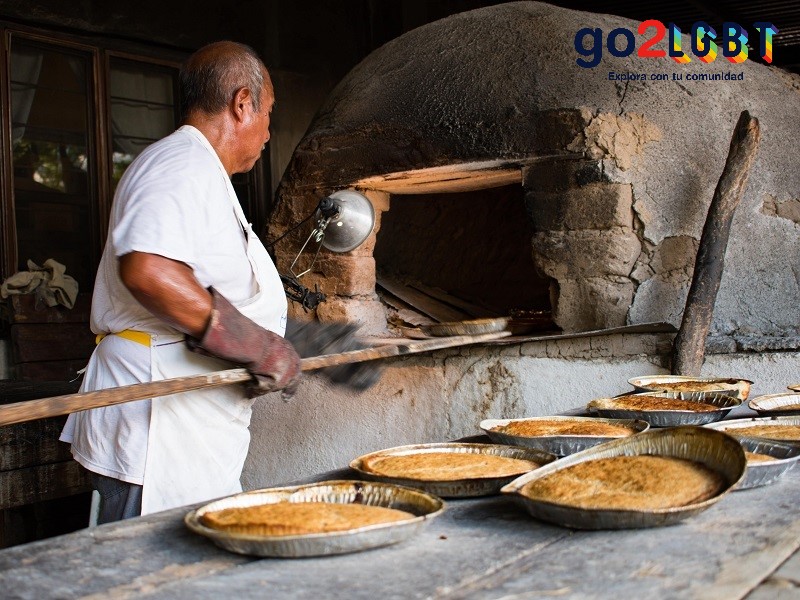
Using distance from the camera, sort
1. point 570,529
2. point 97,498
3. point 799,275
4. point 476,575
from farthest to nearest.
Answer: point 799,275
point 97,498
point 570,529
point 476,575

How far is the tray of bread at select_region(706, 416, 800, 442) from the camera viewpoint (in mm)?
1805

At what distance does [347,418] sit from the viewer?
4156 mm

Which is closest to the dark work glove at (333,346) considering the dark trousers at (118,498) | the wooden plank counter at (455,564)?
the dark trousers at (118,498)

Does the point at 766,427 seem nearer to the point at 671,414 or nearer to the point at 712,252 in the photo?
the point at 671,414

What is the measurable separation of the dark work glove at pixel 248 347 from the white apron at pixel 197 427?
0.09 m

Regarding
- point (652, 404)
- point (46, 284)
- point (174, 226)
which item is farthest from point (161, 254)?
point (46, 284)

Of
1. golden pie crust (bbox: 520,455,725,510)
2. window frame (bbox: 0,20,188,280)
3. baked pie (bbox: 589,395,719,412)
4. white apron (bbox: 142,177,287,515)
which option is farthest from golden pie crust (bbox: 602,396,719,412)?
window frame (bbox: 0,20,188,280)

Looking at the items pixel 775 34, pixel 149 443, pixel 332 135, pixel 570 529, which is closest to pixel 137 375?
pixel 149 443

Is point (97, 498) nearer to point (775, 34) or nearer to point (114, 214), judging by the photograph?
point (114, 214)

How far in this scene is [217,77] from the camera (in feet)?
6.49

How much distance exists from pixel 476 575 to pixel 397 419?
9.62ft

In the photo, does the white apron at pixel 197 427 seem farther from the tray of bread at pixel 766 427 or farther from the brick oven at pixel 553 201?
the brick oven at pixel 553 201

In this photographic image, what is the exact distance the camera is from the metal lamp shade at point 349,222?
147 inches

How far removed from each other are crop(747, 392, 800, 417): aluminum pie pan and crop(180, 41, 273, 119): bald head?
150cm
